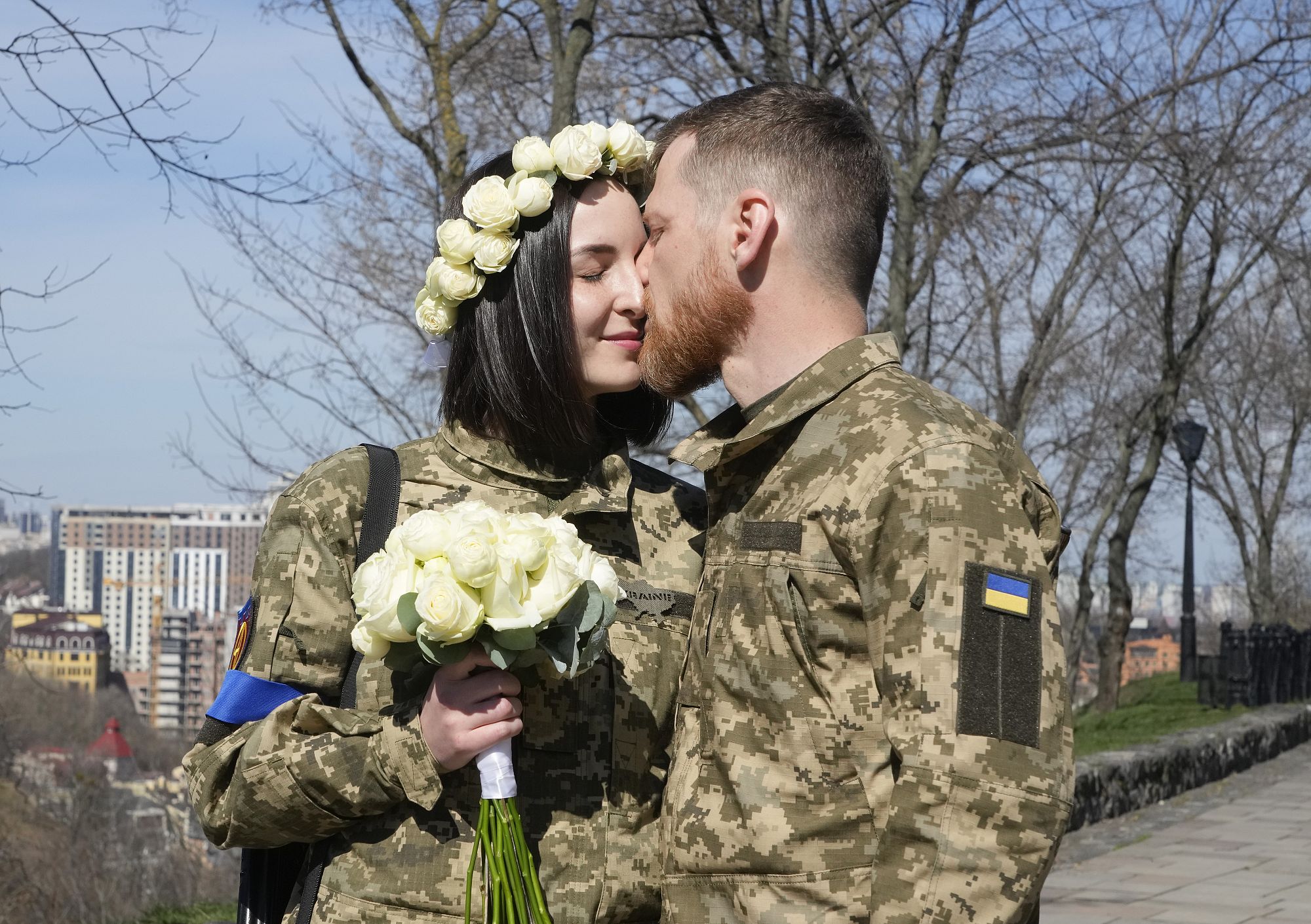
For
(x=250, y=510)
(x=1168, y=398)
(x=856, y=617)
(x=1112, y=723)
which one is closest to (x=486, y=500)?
(x=856, y=617)

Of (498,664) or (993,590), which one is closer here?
(993,590)

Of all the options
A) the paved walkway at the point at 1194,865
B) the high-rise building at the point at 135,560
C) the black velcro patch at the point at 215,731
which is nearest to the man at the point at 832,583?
the black velcro patch at the point at 215,731

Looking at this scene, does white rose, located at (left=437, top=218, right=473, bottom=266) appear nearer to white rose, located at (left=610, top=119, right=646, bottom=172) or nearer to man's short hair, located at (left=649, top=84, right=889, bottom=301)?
white rose, located at (left=610, top=119, right=646, bottom=172)

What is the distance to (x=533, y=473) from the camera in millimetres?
3035

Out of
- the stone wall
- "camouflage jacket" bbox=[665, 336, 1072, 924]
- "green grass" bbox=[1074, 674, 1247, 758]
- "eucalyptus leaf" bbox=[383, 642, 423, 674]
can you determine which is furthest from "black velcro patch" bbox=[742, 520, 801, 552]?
"green grass" bbox=[1074, 674, 1247, 758]

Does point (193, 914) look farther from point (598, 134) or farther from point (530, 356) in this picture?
point (598, 134)

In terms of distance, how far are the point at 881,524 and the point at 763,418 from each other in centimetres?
40

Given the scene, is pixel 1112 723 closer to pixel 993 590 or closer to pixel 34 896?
pixel 34 896

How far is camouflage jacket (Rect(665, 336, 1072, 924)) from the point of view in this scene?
2006 millimetres

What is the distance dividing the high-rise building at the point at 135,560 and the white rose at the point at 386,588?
3559 centimetres

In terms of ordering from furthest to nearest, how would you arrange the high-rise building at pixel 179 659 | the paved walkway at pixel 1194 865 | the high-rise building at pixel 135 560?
the high-rise building at pixel 135 560 → the high-rise building at pixel 179 659 → the paved walkway at pixel 1194 865

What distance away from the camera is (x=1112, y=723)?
1708 centimetres

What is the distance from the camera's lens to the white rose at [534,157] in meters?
3.05

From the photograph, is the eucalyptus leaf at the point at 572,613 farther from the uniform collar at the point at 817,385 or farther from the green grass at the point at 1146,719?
the green grass at the point at 1146,719
